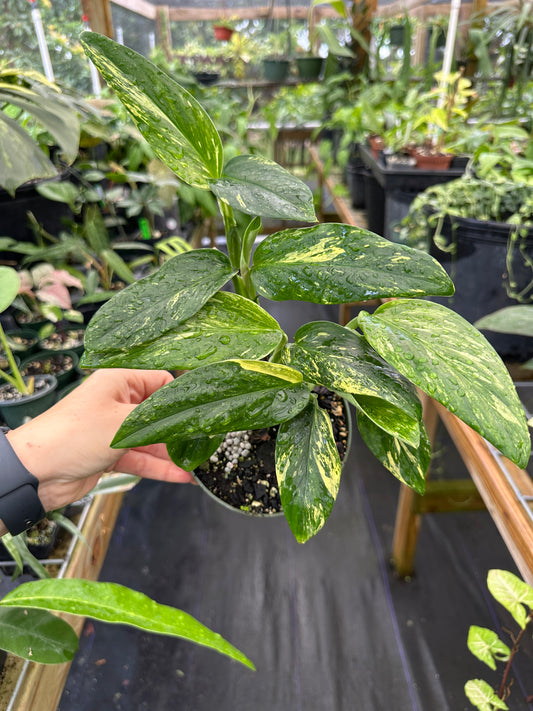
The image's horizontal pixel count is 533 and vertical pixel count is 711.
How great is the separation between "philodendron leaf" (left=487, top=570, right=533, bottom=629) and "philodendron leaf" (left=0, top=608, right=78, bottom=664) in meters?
0.49

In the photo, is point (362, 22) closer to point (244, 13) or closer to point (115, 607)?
point (244, 13)

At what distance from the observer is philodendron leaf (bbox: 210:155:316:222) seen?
1.17 feet

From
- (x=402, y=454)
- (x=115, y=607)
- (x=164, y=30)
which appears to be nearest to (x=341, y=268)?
(x=402, y=454)

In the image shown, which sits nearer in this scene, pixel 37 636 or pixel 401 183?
pixel 37 636

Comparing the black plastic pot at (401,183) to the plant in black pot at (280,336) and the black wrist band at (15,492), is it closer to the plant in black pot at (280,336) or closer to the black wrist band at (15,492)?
the plant in black pot at (280,336)

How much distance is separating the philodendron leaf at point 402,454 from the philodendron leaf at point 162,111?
0.27 metres

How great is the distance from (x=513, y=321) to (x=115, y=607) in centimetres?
58

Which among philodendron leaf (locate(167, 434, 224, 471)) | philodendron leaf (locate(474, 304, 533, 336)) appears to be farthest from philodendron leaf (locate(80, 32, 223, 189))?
philodendron leaf (locate(474, 304, 533, 336))

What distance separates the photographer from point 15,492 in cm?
49

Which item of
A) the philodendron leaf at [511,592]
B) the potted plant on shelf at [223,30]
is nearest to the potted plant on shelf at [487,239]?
the philodendron leaf at [511,592]

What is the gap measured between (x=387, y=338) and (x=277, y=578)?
1.00 metres

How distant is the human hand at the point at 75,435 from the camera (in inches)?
20.0

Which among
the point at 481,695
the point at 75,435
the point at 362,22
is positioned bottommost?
the point at 481,695

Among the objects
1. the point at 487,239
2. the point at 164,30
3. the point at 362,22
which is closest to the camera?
the point at 487,239
